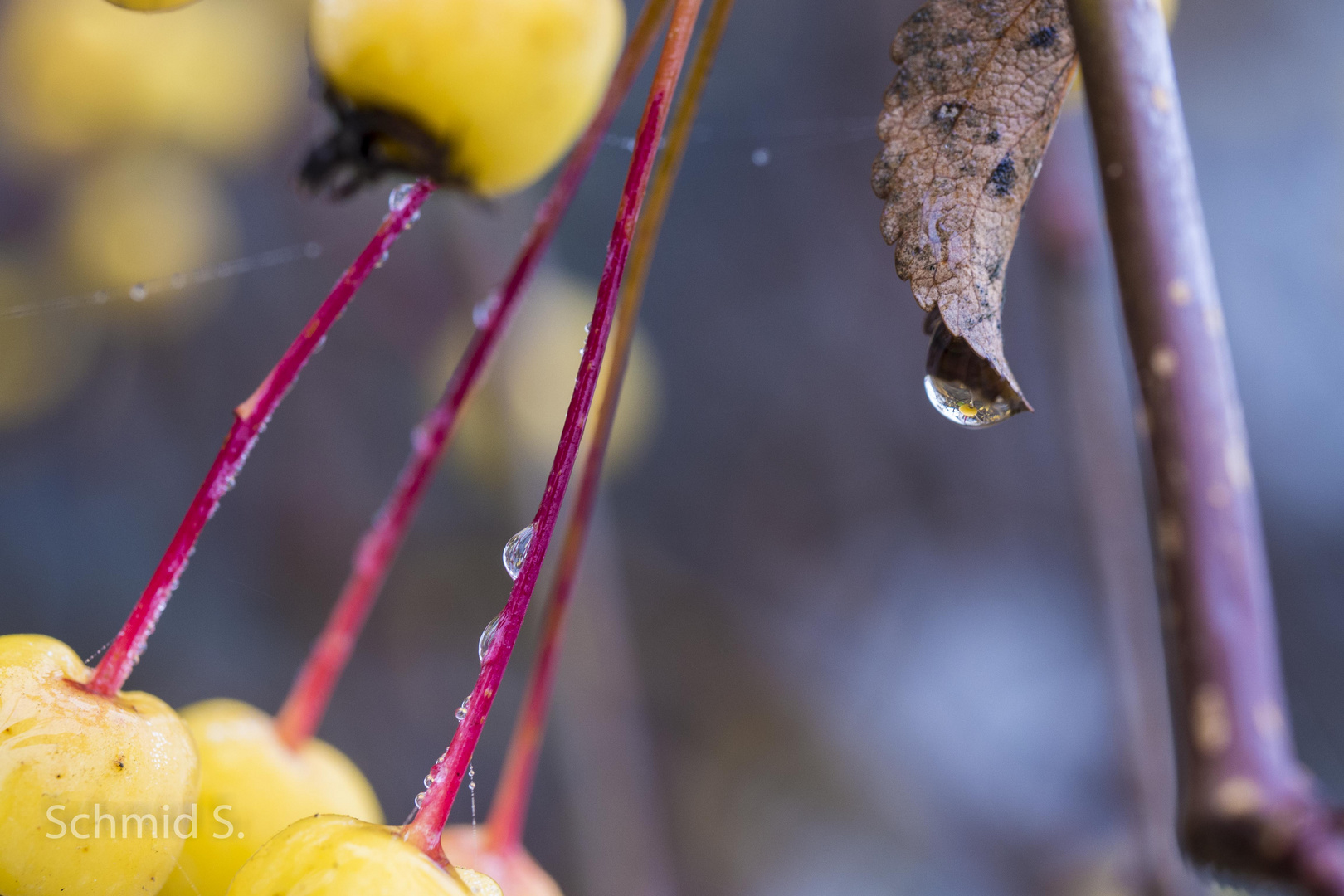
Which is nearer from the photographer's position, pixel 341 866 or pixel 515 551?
pixel 341 866

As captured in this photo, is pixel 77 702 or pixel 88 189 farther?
pixel 88 189

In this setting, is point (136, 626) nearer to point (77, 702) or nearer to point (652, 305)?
point (77, 702)

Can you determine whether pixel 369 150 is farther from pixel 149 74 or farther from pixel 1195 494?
pixel 149 74

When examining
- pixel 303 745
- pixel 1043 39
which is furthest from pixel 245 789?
pixel 1043 39

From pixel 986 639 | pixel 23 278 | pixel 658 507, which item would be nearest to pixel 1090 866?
pixel 986 639

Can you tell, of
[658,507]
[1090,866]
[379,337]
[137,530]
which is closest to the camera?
[137,530]

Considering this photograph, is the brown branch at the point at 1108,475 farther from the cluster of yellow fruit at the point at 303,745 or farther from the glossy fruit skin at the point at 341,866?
the glossy fruit skin at the point at 341,866
